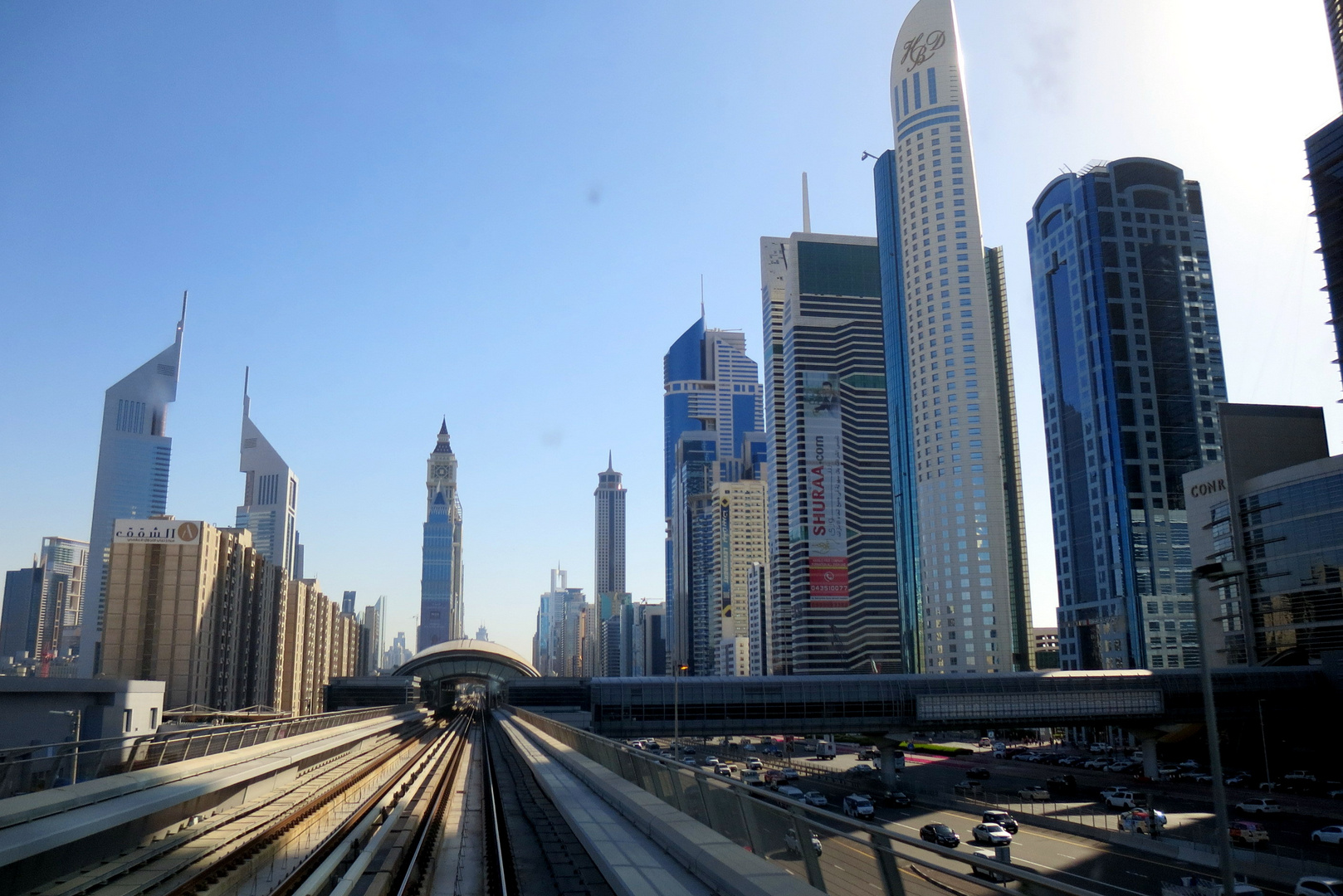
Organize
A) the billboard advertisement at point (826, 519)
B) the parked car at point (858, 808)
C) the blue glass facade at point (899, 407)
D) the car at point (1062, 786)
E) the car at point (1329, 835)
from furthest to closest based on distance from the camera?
the billboard advertisement at point (826, 519)
the blue glass facade at point (899, 407)
the car at point (1062, 786)
the parked car at point (858, 808)
the car at point (1329, 835)

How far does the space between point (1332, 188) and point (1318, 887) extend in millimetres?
76166

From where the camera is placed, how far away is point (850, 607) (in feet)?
641

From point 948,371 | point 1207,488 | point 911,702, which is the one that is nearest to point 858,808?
point 911,702

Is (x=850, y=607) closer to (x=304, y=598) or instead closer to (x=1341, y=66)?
(x=304, y=598)

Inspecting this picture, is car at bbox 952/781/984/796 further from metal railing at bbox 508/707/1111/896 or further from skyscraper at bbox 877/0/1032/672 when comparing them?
skyscraper at bbox 877/0/1032/672

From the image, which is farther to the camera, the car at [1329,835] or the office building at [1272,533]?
the office building at [1272,533]

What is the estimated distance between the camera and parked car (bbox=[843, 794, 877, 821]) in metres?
46.2

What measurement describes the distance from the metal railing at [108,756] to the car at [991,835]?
2824 cm

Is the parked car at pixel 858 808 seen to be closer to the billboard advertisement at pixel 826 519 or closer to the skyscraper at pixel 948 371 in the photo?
the skyscraper at pixel 948 371

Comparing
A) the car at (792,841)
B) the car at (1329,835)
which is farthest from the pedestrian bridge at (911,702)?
the car at (792,841)

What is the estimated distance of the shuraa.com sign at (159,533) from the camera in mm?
97312

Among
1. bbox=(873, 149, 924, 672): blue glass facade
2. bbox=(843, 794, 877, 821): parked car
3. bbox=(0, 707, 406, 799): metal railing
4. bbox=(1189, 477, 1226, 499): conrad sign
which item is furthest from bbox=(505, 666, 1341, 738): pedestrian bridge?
bbox=(873, 149, 924, 672): blue glass facade

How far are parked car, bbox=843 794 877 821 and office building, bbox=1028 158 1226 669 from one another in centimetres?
9639

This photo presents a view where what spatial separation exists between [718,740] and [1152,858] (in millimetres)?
91764
